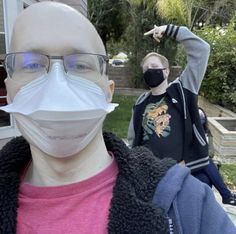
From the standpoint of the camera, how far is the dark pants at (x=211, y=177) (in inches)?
146

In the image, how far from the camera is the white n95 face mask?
44.9 inches

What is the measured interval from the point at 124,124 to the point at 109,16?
13.7 m

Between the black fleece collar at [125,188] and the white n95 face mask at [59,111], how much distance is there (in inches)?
5.9

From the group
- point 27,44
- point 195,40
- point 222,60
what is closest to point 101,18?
point 222,60

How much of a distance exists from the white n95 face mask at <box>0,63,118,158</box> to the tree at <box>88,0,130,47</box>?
2090 cm

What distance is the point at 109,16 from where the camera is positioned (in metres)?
→ 24.3

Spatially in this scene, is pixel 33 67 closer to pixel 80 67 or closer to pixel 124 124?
pixel 80 67

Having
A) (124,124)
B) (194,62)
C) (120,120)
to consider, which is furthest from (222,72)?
(194,62)

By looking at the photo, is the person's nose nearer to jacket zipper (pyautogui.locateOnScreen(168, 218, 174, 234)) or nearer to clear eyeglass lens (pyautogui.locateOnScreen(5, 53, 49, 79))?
clear eyeglass lens (pyautogui.locateOnScreen(5, 53, 49, 79))

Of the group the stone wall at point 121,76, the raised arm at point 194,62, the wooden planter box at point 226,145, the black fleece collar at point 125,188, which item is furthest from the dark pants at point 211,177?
the stone wall at point 121,76

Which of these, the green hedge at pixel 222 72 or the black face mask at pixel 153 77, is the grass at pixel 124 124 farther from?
the black face mask at pixel 153 77

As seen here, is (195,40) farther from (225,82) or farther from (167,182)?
Result: (225,82)

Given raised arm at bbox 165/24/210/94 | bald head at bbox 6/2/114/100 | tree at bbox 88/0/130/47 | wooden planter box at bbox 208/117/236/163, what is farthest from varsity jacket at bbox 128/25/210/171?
tree at bbox 88/0/130/47

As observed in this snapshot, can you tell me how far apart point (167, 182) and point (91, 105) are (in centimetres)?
29
